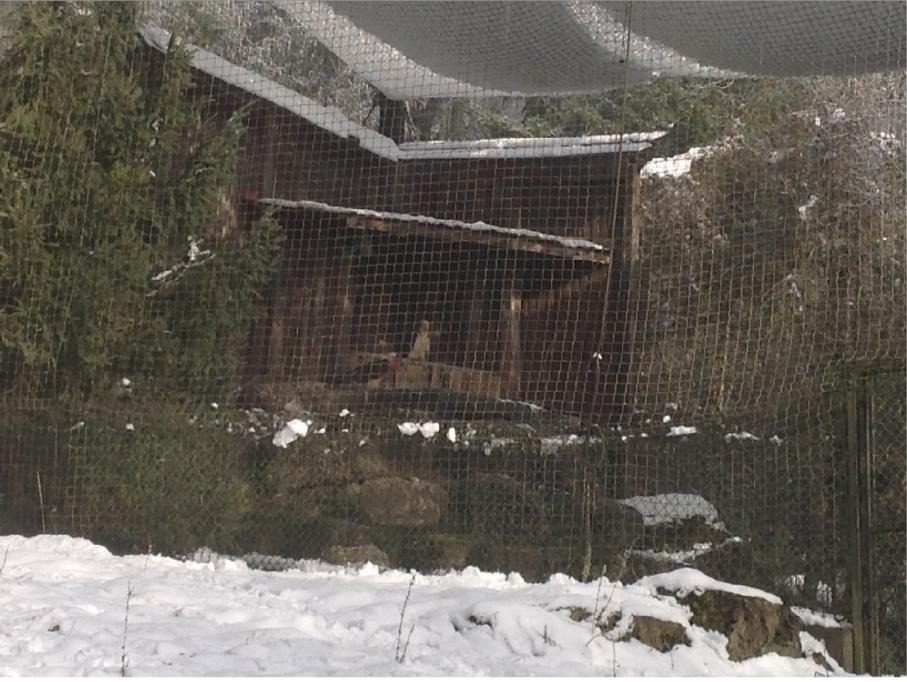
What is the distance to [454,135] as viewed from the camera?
43.1 feet

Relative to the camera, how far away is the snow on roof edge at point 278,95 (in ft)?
24.9

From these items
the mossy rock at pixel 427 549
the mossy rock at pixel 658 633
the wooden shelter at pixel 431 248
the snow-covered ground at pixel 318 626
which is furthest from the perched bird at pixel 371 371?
the mossy rock at pixel 658 633

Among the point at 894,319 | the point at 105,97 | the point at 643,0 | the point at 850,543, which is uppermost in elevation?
the point at 643,0

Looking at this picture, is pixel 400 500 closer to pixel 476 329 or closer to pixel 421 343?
pixel 421 343

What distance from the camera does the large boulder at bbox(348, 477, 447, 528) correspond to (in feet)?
22.0

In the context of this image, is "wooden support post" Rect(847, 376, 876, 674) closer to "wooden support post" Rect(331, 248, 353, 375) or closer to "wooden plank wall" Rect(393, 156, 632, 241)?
"wooden plank wall" Rect(393, 156, 632, 241)

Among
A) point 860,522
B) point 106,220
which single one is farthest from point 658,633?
point 106,220

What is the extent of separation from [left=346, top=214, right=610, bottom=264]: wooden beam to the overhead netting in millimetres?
24

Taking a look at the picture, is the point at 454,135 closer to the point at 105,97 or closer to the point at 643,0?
the point at 105,97

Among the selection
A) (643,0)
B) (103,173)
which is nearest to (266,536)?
(103,173)

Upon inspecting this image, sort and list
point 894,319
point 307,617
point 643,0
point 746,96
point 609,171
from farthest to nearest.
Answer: point 746,96 < point 609,171 < point 894,319 < point 643,0 < point 307,617

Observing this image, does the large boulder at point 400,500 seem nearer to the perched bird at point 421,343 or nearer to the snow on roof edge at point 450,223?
the perched bird at point 421,343

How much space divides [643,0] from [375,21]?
1.64m

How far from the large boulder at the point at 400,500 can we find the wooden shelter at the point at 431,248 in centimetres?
127
